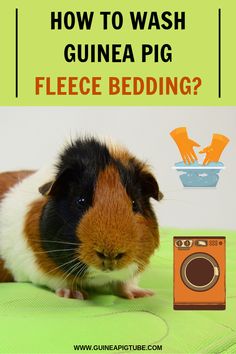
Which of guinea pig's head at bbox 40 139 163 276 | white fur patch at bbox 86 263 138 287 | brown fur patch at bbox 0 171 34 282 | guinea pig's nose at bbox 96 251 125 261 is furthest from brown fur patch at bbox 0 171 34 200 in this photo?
guinea pig's nose at bbox 96 251 125 261

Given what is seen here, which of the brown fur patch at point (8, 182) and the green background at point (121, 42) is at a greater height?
the green background at point (121, 42)

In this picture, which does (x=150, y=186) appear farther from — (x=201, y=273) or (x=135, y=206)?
(x=201, y=273)

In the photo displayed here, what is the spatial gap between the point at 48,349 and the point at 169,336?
0.87 ft

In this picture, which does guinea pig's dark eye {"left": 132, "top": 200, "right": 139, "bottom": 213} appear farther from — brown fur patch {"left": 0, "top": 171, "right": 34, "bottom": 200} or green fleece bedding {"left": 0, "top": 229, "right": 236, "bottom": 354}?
brown fur patch {"left": 0, "top": 171, "right": 34, "bottom": 200}

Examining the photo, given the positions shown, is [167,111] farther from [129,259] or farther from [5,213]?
[5,213]

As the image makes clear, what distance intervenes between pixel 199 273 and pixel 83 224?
13.3 inches

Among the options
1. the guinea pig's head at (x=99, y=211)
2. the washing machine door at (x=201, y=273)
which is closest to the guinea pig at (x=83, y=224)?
the guinea pig's head at (x=99, y=211)

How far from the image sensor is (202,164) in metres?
1.38

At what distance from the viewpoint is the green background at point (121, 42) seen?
1.37m

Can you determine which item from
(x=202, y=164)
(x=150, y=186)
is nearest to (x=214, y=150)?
(x=202, y=164)

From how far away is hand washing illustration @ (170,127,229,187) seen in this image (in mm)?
1379

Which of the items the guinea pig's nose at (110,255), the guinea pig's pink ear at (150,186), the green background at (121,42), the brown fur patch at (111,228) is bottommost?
the guinea pig's nose at (110,255)

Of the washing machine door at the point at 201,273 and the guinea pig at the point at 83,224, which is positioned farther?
the washing machine door at the point at 201,273

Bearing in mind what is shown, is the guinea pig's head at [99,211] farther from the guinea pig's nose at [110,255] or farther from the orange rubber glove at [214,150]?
the orange rubber glove at [214,150]
